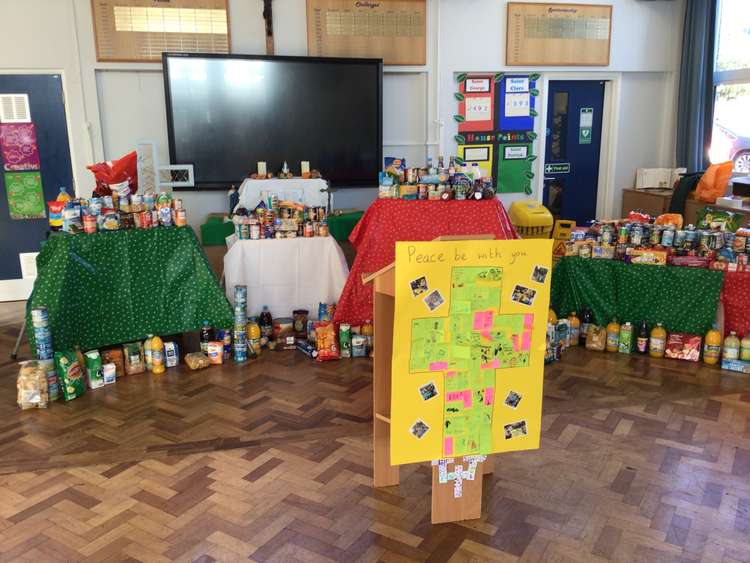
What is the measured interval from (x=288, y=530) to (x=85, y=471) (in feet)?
3.90

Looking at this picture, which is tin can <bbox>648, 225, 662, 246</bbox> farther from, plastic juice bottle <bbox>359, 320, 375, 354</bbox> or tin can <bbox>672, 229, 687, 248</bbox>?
plastic juice bottle <bbox>359, 320, 375, 354</bbox>

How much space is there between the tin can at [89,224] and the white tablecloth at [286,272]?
100 cm

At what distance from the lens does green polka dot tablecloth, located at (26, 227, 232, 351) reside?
4156 mm

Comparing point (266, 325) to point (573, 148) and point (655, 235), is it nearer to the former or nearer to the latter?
point (655, 235)

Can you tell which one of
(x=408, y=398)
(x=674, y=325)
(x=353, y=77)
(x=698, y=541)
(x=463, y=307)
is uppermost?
(x=353, y=77)

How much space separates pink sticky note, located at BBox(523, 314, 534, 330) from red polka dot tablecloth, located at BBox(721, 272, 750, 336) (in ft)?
8.25

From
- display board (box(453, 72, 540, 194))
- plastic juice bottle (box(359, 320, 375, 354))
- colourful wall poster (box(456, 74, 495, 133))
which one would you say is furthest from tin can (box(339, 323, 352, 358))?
colourful wall poster (box(456, 74, 495, 133))

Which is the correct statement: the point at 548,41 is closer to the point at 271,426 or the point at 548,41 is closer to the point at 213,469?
the point at 271,426

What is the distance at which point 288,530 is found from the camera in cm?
270

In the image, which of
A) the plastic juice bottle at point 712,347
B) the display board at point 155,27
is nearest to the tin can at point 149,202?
the display board at point 155,27

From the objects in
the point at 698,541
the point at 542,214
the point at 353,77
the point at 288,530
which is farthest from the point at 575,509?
the point at 353,77

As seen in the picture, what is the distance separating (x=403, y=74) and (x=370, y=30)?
56cm

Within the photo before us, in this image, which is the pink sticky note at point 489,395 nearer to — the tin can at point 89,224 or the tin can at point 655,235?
the tin can at point 655,235

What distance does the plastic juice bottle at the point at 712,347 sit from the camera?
4430mm
